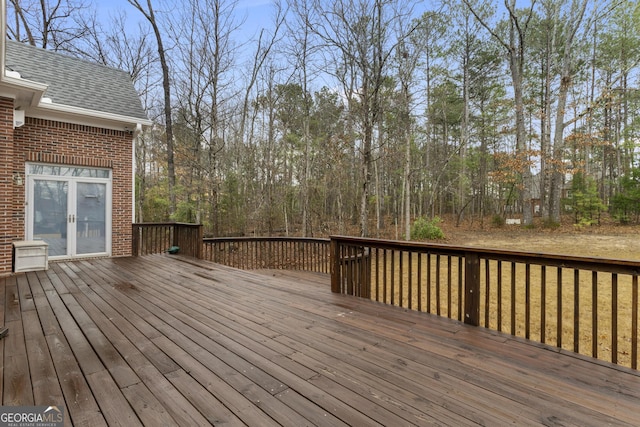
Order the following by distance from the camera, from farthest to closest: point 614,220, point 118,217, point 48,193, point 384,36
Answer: point 614,220 < point 384,36 < point 118,217 < point 48,193

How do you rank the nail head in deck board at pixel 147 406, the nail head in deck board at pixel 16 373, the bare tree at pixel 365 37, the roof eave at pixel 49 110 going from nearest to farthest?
the nail head in deck board at pixel 147 406 < the nail head in deck board at pixel 16 373 < the roof eave at pixel 49 110 < the bare tree at pixel 365 37

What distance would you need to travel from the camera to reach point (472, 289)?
271cm

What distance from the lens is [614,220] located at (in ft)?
46.2

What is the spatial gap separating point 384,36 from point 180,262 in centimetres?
757

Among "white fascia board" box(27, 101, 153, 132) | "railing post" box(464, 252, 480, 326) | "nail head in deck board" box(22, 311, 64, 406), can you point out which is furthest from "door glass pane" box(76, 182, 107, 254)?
"railing post" box(464, 252, 480, 326)

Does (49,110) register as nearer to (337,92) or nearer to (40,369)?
(40,369)

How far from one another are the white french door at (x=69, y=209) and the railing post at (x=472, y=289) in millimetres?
7167

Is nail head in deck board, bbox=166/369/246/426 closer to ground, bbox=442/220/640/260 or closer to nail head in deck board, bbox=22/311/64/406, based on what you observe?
nail head in deck board, bbox=22/311/64/406

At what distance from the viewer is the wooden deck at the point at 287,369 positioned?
4.96 ft

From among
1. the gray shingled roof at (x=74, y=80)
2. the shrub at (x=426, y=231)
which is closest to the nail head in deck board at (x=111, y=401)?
the gray shingled roof at (x=74, y=80)

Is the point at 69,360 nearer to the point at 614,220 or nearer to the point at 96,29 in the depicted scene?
the point at 96,29

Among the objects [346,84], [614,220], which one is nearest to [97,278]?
[346,84]

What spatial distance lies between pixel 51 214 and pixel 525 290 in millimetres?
7974

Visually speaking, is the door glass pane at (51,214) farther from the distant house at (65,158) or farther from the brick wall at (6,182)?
the brick wall at (6,182)
